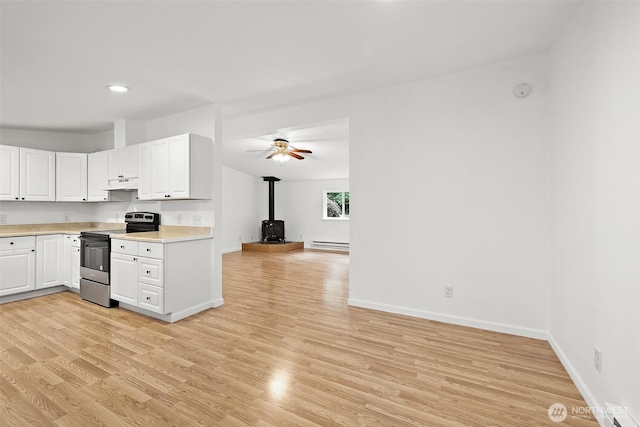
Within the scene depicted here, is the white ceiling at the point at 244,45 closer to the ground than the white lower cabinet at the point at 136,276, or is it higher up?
higher up

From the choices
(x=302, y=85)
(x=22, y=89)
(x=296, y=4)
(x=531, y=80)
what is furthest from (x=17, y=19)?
(x=531, y=80)

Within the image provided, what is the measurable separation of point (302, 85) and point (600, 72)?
2.44m

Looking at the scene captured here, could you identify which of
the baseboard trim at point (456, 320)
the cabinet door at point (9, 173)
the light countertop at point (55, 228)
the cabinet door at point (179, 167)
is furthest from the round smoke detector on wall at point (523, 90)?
the cabinet door at point (9, 173)

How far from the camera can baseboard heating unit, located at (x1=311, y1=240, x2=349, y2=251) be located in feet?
30.1

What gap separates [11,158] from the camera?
4176 mm

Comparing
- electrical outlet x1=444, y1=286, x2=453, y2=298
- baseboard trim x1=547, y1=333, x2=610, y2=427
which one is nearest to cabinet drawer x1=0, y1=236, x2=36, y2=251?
electrical outlet x1=444, y1=286, x2=453, y2=298

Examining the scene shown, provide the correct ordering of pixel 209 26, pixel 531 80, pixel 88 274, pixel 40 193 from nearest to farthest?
pixel 209 26 → pixel 531 80 → pixel 88 274 → pixel 40 193

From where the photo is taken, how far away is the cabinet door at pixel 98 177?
4.39 m

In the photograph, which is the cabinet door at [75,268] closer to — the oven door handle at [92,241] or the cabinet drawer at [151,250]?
the oven door handle at [92,241]

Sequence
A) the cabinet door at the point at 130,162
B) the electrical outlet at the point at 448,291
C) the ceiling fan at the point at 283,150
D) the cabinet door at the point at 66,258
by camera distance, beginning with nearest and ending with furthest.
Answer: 1. the electrical outlet at the point at 448,291
2. the cabinet door at the point at 130,162
3. the cabinet door at the point at 66,258
4. the ceiling fan at the point at 283,150

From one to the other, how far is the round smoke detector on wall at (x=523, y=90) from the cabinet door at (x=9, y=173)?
20.5ft

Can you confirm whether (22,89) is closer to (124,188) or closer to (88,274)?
(124,188)
